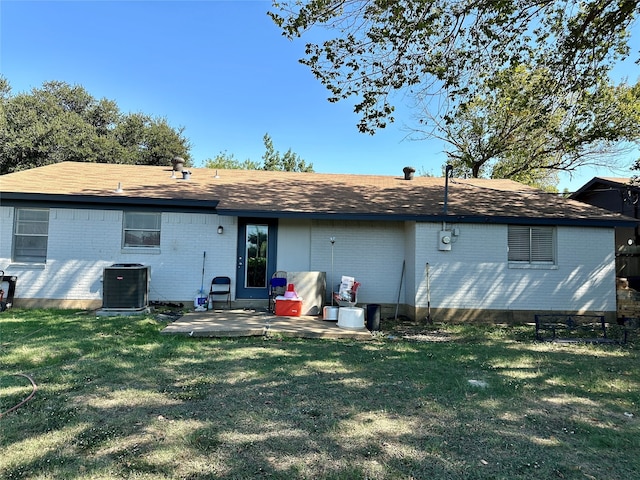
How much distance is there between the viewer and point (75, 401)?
3709 millimetres

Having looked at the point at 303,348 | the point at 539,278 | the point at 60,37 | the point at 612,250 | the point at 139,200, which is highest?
the point at 60,37

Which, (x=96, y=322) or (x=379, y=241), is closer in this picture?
(x=96, y=322)

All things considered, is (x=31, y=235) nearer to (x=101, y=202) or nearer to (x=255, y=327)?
(x=101, y=202)

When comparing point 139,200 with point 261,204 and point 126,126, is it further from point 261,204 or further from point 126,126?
point 126,126

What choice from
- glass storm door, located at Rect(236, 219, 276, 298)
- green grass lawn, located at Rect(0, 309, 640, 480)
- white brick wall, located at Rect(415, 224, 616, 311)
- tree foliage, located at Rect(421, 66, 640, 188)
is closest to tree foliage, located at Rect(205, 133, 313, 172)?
tree foliage, located at Rect(421, 66, 640, 188)

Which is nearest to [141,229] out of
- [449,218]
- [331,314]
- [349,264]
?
[331,314]

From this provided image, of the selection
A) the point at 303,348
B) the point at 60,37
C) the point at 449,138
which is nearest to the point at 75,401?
the point at 303,348

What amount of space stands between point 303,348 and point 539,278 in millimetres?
6772

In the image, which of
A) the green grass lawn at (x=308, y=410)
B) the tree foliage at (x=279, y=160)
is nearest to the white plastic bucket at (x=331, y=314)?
the green grass lawn at (x=308, y=410)

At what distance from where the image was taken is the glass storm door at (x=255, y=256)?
9.83 meters

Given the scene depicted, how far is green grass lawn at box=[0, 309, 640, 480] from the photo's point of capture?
2705mm

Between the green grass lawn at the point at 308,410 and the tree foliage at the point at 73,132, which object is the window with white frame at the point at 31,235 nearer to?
the green grass lawn at the point at 308,410

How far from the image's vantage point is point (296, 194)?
10.8 meters

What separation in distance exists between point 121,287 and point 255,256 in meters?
3.21
